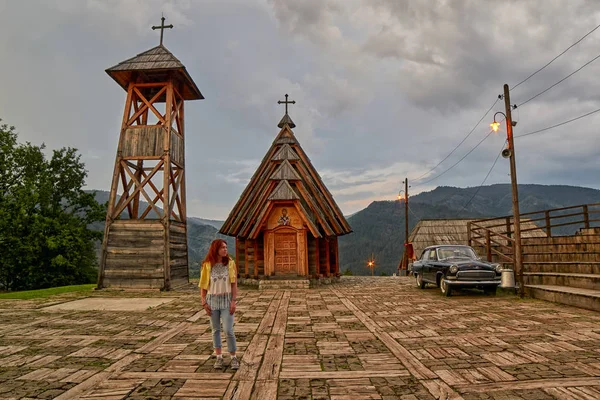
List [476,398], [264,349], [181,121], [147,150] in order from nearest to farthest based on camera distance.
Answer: [476,398]
[264,349]
[147,150]
[181,121]

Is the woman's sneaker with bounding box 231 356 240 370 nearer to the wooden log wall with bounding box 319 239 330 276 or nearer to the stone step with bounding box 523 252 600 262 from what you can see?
the stone step with bounding box 523 252 600 262

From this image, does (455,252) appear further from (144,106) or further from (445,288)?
(144,106)

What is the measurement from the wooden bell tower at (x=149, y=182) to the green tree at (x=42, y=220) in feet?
31.7

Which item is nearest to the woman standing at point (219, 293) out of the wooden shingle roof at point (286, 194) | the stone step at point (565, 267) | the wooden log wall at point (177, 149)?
the stone step at point (565, 267)

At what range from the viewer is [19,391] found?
13.8ft

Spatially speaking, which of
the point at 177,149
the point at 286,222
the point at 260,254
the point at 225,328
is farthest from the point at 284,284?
the point at 225,328

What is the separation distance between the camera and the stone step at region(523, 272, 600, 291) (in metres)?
10.3

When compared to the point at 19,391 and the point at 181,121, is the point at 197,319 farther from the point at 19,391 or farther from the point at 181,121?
the point at 181,121

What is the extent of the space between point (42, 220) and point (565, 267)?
30.6m

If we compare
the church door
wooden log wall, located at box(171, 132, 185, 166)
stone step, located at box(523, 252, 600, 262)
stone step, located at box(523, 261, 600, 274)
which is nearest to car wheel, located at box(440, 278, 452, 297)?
stone step, located at box(523, 261, 600, 274)

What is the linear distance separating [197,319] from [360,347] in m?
4.72

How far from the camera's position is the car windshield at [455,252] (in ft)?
44.1

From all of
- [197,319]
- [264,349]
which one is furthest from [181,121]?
[264,349]

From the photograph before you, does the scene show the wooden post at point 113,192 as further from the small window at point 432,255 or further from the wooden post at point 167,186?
the small window at point 432,255
